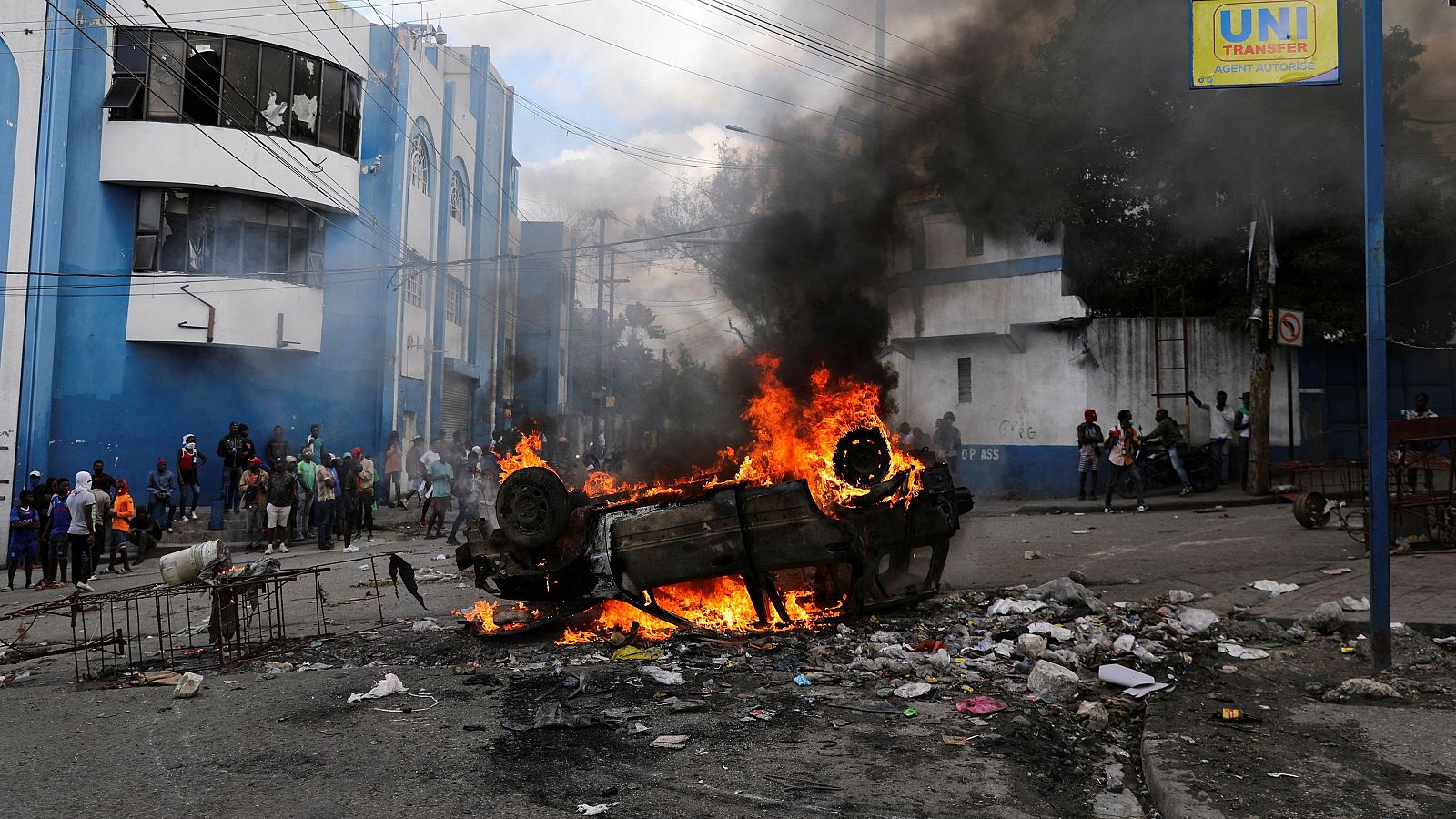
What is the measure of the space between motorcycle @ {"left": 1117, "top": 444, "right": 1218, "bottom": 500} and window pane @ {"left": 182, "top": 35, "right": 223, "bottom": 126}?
18.3 meters

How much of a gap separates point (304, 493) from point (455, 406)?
10.7 metres

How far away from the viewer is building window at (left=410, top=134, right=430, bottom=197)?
23.4 m

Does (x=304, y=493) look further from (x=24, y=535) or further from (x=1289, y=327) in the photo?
(x=1289, y=327)

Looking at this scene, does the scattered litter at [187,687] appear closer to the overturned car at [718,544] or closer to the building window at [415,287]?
the overturned car at [718,544]

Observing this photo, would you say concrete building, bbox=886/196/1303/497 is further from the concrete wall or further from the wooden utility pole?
the wooden utility pole

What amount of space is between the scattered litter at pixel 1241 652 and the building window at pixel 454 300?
22773 millimetres

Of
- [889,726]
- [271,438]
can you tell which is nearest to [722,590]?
[889,726]

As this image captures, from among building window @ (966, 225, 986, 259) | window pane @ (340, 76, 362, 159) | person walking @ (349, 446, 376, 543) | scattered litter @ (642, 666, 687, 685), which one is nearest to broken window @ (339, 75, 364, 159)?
window pane @ (340, 76, 362, 159)

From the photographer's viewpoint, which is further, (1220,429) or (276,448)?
(276,448)

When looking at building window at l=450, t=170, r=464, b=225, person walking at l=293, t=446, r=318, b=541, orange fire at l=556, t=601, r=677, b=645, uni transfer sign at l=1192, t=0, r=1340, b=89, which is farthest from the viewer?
building window at l=450, t=170, r=464, b=225

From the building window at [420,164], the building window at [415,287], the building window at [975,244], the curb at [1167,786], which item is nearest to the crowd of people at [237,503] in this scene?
the building window at [415,287]

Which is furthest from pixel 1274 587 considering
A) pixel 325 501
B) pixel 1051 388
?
pixel 325 501

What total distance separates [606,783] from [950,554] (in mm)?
7598

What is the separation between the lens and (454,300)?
2664cm
